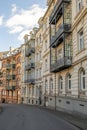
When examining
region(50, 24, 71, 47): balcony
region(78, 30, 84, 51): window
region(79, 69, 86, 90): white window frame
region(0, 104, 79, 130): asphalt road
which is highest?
region(50, 24, 71, 47): balcony

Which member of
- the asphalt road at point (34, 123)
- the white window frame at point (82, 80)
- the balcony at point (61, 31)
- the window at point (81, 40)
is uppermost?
the balcony at point (61, 31)

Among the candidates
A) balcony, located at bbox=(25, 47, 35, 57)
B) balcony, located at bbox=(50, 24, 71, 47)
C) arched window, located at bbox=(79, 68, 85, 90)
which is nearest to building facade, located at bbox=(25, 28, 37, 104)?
balcony, located at bbox=(25, 47, 35, 57)

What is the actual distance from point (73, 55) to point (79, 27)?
3327 millimetres

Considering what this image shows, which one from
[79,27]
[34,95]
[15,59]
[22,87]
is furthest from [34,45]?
[79,27]

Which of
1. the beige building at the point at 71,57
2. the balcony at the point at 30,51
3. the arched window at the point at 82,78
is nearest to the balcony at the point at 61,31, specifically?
the beige building at the point at 71,57

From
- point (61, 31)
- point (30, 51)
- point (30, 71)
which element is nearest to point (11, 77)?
point (30, 71)

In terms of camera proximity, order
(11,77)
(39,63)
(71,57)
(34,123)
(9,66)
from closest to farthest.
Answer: (34,123), (71,57), (39,63), (11,77), (9,66)

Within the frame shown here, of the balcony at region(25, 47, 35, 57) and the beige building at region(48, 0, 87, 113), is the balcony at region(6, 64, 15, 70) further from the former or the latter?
the beige building at region(48, 0, 87, 113)

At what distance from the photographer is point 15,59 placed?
75812 millimetres

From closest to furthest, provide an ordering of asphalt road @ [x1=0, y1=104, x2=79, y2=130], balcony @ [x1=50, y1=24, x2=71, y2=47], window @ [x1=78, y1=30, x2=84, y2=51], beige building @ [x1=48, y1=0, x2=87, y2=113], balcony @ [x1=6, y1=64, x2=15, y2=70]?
asphalt road @ [x1=0, y1=104, x2=79, y2=130] < beige building @ [x1=48, y1=0, x2=87, y2=113] < window @ [x1=78, y1=30, x2=84, y2=51] < balcony @ [x1=50, y1=24, x2=71, y2=47] < balcony @ [x1=6, y1=64, x2=15, y2=70]

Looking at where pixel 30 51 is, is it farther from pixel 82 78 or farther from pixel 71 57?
pixel 82 78

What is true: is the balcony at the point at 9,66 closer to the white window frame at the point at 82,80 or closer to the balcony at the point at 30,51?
the balcony at the point at 30,51

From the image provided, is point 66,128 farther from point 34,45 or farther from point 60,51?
point 34,45

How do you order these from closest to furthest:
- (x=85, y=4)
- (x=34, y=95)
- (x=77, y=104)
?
(x=85, y=4) → (x=77, y=104) → (x=34, y=95)
